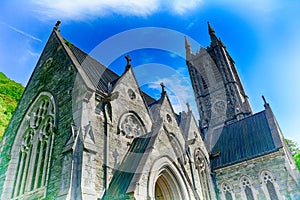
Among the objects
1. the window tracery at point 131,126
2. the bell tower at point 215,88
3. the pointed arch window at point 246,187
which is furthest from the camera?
the bell tower at point 215,88

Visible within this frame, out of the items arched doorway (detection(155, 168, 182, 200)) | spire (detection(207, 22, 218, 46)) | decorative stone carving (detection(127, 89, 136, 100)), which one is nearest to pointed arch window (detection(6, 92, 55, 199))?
decorative stone carving (detection(127, 89, 136, 100))

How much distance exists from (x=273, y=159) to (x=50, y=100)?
1338cm

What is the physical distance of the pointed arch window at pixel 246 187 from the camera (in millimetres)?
15469

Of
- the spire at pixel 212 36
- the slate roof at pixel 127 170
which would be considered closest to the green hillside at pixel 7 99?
the slate roof at pixel 127 170

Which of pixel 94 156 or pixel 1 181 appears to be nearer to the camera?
pixel 94 156

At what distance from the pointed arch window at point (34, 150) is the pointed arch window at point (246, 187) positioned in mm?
11932

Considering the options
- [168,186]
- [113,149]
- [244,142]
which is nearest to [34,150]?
[113,149]

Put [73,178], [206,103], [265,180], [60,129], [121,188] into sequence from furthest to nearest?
1. [206,103]
2. [265,180]
3. [60,129]
4. [121,188]
5. [73,178]

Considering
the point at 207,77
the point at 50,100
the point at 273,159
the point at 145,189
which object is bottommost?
the point at 145,189

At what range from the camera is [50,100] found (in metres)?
12.3

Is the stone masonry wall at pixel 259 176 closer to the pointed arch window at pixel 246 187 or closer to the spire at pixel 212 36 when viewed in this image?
the pointed arch window at pixel 246 187

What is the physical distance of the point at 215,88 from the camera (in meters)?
36.1

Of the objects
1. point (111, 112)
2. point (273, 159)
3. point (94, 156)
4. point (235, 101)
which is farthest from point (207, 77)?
point (94, 156)

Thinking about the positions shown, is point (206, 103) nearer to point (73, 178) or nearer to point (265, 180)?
point (265, 180)
